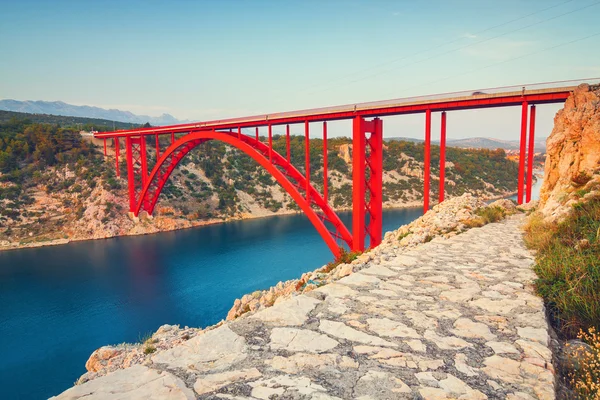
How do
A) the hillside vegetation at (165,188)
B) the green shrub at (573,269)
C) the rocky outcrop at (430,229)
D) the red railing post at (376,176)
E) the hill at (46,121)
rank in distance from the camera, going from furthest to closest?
the hill at (46,121) < the hillside vegetation at (165,188) < the red railing post at (376,176) < the rocky outcrop at (430,229) < the green shrub at (573,269)

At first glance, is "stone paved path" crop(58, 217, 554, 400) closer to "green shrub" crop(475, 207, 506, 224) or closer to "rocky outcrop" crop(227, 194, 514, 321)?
"rocky outcrop" crop(227, 194, 514, 321)

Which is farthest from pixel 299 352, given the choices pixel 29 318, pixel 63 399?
pixel 29 318

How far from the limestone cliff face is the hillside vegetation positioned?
2969 centimetres

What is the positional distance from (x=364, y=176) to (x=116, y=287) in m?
14.1

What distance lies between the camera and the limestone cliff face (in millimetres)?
5577

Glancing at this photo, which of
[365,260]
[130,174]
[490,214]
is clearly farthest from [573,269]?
[130,174]

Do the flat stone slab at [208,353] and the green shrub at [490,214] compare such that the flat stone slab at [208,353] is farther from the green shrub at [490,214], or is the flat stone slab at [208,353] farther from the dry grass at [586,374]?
the green shrub at [490,214]

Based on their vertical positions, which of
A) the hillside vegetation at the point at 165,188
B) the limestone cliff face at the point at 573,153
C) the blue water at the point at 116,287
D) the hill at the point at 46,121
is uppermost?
the hill at the point at 46,121

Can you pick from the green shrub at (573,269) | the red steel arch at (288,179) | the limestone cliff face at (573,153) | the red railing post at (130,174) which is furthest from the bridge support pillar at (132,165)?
the green shrub at (573,269)

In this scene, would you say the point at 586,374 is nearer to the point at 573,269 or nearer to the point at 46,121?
the point at 573,269

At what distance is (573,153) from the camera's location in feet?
21.2

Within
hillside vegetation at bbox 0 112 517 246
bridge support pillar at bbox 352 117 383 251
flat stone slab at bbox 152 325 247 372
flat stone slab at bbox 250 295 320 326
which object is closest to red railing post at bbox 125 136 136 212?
hillside vegetation at bbox 0 112 517 246

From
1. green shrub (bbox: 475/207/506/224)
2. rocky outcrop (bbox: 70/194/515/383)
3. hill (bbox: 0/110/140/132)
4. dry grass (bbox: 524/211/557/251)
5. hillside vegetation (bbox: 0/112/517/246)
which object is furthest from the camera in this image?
hill (bbox: 0/110/140/132)

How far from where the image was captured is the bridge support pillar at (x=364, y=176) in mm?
11789
